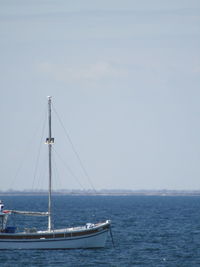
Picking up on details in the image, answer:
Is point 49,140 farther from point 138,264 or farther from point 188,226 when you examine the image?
point 188,226

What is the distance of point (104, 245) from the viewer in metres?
82.8

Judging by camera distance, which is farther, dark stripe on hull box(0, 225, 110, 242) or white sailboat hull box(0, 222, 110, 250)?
white sailboat hull box(0, 222, 110, 250)

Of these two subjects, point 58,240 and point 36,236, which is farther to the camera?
point 58,240

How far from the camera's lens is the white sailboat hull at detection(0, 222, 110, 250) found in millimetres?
78125

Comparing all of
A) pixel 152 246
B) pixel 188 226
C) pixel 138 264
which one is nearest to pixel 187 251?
pixel 152 246

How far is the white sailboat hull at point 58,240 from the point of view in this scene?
7812 centimetres

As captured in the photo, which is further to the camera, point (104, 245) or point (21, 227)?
point (21, 227)

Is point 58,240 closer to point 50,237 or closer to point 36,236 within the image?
point 50,237

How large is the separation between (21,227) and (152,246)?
3109cm

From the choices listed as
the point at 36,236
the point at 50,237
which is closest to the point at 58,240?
the point at 50,237

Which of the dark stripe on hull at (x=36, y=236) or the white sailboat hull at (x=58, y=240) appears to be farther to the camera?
the white sailboat hull at (x=58, y=240)

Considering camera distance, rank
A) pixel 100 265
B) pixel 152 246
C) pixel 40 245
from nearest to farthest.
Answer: pixel 100 265 < pixel 40 245 < pixel 152 246

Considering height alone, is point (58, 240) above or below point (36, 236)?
below

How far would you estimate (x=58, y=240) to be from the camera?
78875 millimetres
